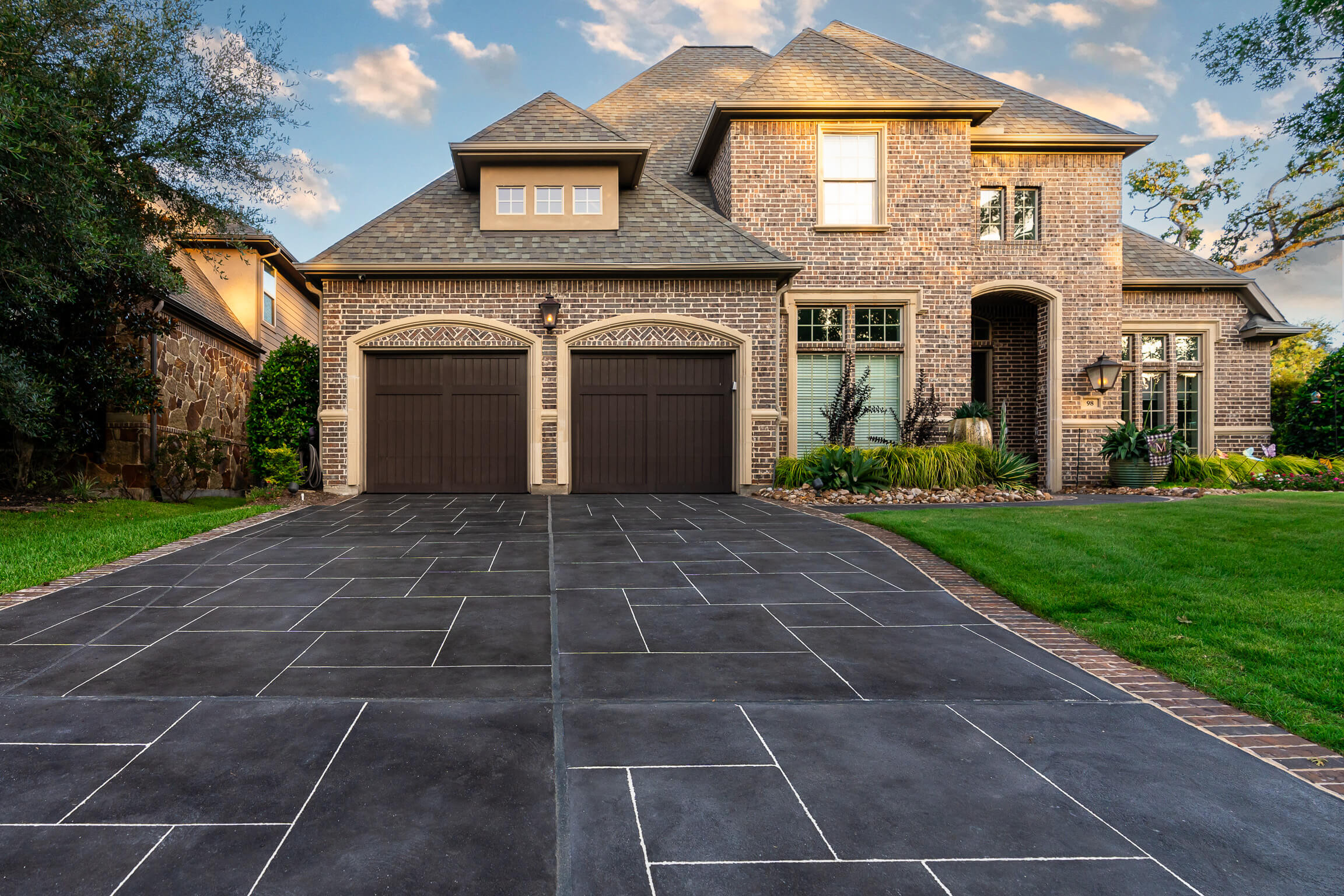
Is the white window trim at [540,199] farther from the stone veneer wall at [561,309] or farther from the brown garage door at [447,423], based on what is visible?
the brown garage door at [447,423]

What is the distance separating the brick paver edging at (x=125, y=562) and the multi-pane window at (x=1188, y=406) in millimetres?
15782

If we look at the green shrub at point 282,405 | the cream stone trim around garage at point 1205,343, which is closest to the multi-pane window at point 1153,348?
the cream stone trim around garage at point 1205,343

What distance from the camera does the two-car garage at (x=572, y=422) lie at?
10094 mm

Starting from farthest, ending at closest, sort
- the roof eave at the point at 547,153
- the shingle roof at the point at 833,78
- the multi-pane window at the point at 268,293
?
the multi-pane window at the point at 268,293
the shingle roof at the point at 833,78
the roof eave at the point at 547,153

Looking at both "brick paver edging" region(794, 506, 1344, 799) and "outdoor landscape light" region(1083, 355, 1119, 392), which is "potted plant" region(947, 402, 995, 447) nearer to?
"outdoor landscape light" region(1083, 355, 1119, 392)

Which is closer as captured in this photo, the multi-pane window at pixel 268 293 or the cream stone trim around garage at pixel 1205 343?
the cream stone trim around garage at pixel 1205 343

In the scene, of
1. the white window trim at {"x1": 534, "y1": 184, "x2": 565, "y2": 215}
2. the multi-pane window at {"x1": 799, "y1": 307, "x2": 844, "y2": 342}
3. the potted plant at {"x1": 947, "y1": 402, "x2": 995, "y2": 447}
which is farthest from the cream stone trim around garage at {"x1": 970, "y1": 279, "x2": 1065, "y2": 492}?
the white window trim at {"x1": 534, "y1": 184, "x2": 565, "y2": 215}

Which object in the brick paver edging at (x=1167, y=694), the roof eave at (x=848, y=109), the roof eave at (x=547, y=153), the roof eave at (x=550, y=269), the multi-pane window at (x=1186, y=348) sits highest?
the roof eave at (x=848, y=109)

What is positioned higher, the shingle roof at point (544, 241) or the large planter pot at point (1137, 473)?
the shingle roof at point (544, 241)

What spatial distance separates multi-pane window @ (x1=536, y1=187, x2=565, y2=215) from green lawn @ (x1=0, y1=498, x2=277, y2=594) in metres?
5.98

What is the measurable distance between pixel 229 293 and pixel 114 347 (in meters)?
5.78

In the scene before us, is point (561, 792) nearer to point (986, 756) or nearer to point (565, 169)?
point (986, 756)

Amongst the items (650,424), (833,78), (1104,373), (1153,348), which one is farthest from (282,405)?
(1153,348)

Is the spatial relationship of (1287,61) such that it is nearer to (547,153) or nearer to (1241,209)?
(547,153)
